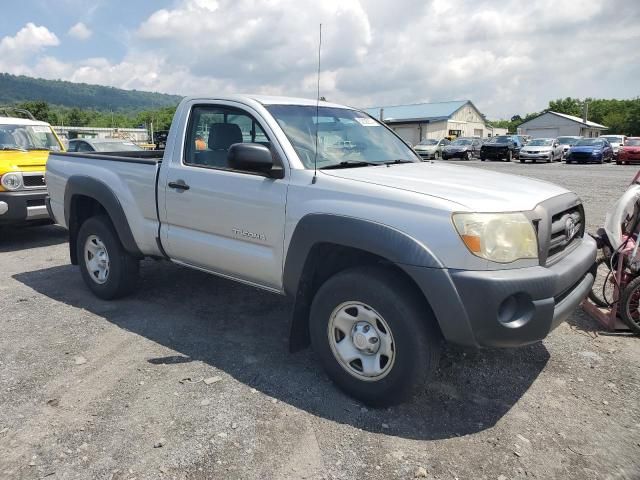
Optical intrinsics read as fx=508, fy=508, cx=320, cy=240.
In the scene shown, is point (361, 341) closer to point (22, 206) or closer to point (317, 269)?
point (317, 269)

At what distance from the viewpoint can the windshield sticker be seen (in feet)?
14.2

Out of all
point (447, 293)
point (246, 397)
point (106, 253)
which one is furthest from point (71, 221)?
point (447, 293)

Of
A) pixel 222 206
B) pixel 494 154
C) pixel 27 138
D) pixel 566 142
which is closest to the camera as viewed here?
pixel 222 206

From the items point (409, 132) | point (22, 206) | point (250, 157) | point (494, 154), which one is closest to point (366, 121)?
point (250, 157)

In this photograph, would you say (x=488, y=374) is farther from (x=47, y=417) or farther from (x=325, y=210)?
(x=47, y=417)

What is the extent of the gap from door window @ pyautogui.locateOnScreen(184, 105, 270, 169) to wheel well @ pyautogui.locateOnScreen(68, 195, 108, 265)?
1552 millimetres

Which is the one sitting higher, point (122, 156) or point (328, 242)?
point (122, 156)

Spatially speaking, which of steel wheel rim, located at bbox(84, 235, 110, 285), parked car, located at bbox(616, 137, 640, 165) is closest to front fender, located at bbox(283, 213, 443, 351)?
steel wheel rim, located at bbox(84, 235, 110, 285)

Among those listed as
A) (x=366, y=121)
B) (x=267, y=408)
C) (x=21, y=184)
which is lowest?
(x=267, y=408)

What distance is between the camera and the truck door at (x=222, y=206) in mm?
3531

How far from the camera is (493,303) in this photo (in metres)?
2.64

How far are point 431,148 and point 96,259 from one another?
27989 millimetres

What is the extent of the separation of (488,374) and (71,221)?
4.23 metres

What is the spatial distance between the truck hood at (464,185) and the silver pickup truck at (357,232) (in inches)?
0.5
